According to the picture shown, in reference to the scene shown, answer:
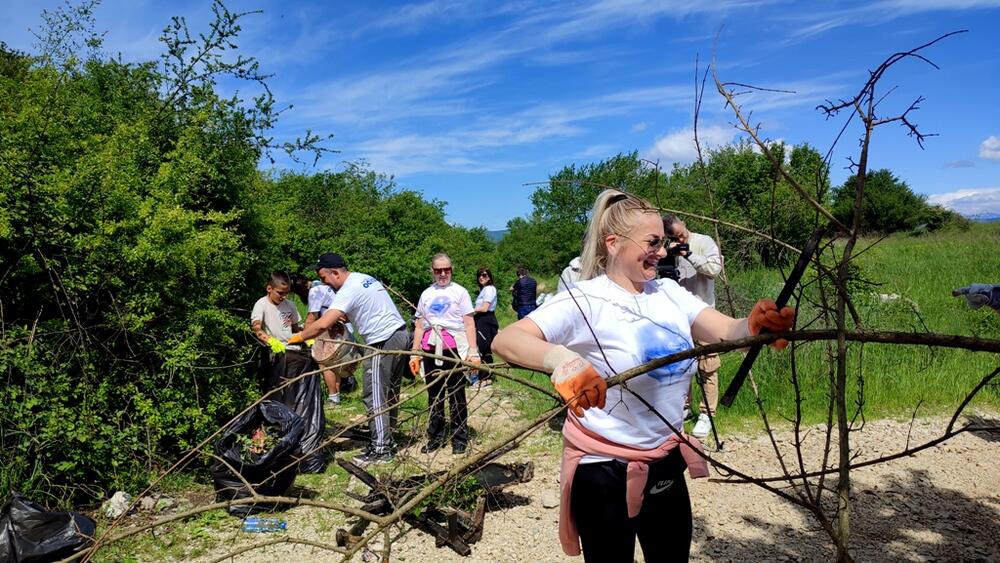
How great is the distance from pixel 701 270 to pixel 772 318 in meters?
2.74

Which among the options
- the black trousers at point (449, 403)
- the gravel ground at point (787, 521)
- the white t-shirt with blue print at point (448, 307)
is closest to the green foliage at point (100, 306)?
the gravel ground at point (787, 521)

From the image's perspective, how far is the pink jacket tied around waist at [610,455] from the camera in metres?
1.91

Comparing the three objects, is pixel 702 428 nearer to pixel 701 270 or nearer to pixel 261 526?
pixel 701 270

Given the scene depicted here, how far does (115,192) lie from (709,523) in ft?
15.6

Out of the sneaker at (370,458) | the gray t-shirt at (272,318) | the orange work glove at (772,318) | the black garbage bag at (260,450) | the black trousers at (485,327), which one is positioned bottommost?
the sneaker at (370,458)

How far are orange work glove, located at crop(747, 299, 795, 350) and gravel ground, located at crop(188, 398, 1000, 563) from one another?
2195 mm

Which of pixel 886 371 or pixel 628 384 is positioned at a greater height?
pixel 628 384

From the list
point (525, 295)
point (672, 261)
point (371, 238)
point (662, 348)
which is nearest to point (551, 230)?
point (371, 238)

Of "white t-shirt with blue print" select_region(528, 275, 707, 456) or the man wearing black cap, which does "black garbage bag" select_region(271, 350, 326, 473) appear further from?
"white t-shirt with blue print" select_region(528, 275, 707, 456)

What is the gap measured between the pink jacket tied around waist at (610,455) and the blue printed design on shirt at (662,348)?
192mm

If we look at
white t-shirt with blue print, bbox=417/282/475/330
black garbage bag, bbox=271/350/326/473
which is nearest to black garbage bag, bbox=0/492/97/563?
black garbage bag, bbox=271/350/326/473

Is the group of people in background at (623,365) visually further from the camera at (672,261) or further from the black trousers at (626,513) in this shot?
the camera at (672,261)

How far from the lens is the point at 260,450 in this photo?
14.6 ft

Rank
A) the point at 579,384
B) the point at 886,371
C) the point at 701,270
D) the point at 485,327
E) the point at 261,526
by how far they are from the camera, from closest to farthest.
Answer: the point at 579,384 → the point at 261,526 → the point at 701,270 → the point at 886,371 → the point at 485,327
